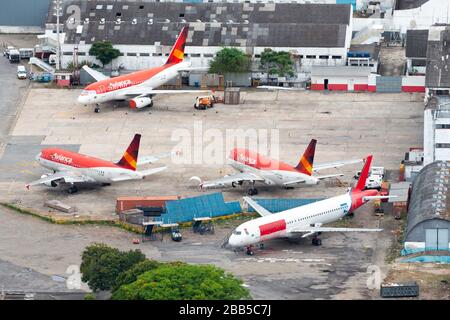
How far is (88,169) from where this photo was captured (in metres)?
178

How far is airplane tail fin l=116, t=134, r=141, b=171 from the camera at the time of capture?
17662cm

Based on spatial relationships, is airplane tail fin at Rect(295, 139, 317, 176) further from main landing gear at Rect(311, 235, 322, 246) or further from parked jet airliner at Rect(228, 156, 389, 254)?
main landing gear at Rect(311, 235, 322, 246)

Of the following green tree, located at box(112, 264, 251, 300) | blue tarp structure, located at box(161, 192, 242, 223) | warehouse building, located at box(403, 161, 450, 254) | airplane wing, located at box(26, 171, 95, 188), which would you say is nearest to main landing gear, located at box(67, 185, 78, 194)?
airplane wing, located at box(26, 171, 95, 188)

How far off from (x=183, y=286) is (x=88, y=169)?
46.4 meters

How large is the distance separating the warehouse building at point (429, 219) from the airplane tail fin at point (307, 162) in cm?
1310

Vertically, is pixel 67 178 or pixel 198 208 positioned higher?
pixel 67 178

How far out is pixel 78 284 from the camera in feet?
493

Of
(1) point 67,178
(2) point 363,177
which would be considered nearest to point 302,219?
(2) point 363,177

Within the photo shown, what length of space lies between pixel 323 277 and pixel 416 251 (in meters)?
10.5

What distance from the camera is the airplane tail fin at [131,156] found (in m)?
177

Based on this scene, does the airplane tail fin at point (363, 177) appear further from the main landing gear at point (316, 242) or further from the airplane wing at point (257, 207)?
the airplane wing at point (257, 207)

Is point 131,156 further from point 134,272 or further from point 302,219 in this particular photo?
point 134,272

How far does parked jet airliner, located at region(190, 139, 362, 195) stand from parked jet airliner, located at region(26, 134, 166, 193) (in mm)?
7890
